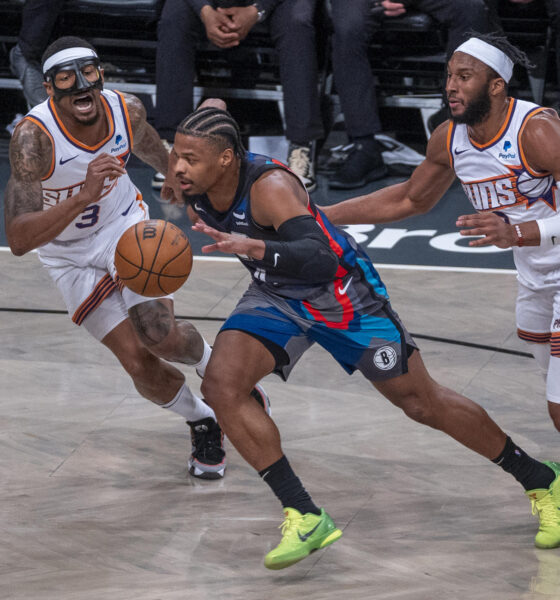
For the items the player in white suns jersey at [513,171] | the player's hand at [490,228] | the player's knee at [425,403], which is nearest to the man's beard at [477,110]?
the player in white suns jersey at [513,171]

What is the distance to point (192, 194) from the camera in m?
3.93

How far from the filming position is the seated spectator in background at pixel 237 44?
8.06m

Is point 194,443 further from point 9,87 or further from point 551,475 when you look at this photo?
point 9,87

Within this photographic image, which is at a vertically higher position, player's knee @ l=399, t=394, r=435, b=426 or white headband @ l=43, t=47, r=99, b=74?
white headband @ l=43, t=47, r=99, b=74

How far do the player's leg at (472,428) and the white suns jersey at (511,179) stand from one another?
0.63m

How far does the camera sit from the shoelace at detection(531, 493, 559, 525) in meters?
3.92

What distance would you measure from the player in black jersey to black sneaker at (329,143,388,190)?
412cm

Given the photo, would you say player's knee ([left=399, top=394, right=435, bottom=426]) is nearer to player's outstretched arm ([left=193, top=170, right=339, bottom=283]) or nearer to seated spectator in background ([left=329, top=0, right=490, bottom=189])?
player's outstretched arm ([left=193, top=170, right=339, bottom=283])

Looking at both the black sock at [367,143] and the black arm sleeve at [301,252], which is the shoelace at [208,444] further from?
the black sock at [367,143]

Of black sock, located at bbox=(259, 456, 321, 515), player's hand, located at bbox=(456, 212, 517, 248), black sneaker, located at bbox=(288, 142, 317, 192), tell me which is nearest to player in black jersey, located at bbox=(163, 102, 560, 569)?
black sock, located at bbox=(259, 456, 321, 515)

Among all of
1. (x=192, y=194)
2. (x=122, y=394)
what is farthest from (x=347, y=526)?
(x=122, y=394)

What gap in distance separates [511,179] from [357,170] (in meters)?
4.12

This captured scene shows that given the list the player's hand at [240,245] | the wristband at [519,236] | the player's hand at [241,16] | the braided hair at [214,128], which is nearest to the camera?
the player's hand at [240,245]

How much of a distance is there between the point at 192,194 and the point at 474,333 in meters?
2.44
